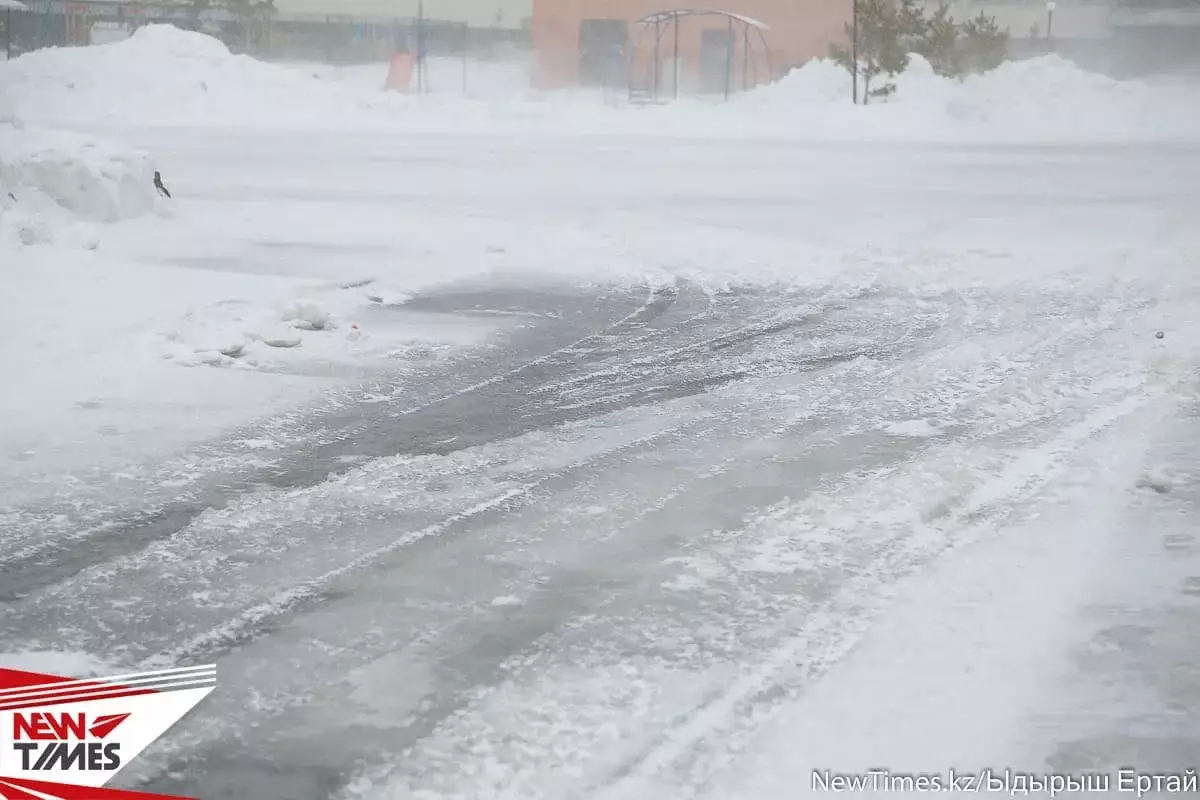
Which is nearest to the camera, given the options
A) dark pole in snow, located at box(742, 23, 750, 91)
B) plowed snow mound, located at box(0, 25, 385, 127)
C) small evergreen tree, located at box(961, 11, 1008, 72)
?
plowed snow mound, located at box(0, 25, 385, 127)

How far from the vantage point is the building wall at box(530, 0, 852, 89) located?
4784 centimetres

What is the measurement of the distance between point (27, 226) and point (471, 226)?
4.37 metres

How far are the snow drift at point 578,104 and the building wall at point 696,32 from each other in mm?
4546

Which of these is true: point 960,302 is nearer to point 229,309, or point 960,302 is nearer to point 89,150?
point 229,309

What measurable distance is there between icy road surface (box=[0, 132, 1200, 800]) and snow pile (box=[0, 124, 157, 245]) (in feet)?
16.4

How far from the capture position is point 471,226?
1470 centimetres

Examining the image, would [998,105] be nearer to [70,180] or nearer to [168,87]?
[168,87]

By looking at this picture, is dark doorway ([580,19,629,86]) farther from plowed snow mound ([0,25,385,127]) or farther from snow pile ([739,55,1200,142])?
snow pile ([739,55,1200,142])

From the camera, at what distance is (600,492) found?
563cm

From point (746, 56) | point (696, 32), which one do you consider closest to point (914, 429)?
point (746, 56)

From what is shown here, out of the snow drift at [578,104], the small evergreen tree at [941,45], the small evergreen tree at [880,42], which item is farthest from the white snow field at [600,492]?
the small evergreen tree at [941,45]

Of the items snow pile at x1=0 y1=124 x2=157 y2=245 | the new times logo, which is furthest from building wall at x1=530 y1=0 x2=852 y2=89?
the new times logo

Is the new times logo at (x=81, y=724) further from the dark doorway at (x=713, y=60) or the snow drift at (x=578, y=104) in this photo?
the dark doorway at (x=713, y=60)

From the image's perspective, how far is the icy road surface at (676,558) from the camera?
3.54m
